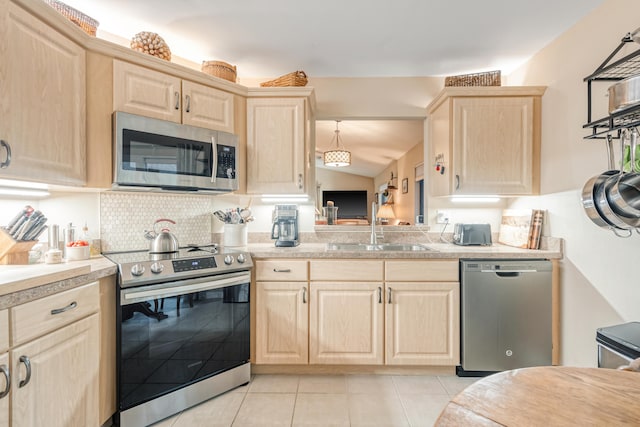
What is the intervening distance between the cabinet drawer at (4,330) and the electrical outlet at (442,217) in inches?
109

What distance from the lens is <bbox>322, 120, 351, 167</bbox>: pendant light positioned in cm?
304

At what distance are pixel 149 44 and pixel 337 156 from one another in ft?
5.61

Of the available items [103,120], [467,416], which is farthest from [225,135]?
[467,416]

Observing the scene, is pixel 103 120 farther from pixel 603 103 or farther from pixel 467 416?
pixel 603 103

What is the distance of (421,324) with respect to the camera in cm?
222

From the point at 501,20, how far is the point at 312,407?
107 inches

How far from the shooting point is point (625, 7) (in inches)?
68.0

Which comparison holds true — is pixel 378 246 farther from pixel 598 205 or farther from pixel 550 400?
pixel 550 400

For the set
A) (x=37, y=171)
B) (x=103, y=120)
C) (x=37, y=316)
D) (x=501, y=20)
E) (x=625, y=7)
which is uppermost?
(x=501, y=20)

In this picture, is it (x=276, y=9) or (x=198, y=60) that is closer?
(x=276, y=9)

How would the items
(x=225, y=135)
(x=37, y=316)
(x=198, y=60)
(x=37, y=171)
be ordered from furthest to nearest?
(x=198, y=60), (x=225, y=135), (x=37, y=171), (x=37, y=316)

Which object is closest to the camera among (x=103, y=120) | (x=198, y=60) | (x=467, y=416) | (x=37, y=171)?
(x=467, y=416)

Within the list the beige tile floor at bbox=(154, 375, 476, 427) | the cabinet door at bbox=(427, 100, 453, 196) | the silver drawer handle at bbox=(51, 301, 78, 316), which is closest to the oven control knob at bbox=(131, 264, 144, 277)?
the silver drawer handle at bbox=(51, 301, 78, 316)

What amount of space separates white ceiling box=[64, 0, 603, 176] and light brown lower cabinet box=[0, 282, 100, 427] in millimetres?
1701
